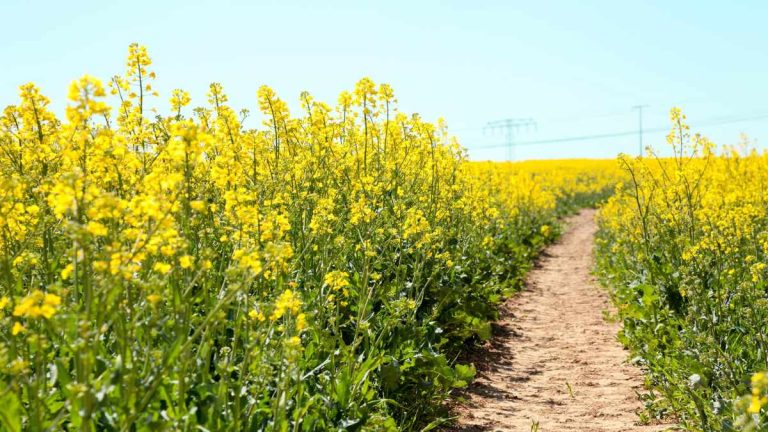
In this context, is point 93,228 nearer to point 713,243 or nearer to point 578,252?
point 713,243

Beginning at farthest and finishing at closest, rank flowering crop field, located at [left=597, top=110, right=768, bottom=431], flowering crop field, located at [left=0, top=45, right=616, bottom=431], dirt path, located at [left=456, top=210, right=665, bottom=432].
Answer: dirt path, located at [left=456, top=210, right=665, bottom=432], flowering crop field, located at [left=597, top=110, right=768, bottom=431], flowering crop field, located at [left=0, top=45, right=616, bottom=431]

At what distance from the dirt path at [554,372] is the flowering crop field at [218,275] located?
1.21 feet

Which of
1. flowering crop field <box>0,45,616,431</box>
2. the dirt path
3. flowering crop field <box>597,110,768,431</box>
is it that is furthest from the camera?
the dirt path

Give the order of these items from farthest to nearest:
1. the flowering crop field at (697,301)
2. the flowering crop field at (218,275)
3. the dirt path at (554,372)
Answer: the dirt path at (554,372), the flowering crop field at (697,301), the flowering crop field at (218,275)

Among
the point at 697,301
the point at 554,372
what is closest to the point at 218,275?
the point at 697,301

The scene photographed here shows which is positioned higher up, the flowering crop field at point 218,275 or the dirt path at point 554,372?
the flowering crop field at point 218,275

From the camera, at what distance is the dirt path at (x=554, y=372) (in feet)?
15.8

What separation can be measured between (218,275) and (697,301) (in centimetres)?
293

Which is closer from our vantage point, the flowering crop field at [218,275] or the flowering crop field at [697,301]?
the flowering crop field at [218,275]

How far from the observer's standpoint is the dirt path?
482 centimetres

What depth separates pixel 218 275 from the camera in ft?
11.8

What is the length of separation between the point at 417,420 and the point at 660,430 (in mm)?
1519

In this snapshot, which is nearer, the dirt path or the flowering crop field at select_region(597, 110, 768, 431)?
the flowering crop field at select_region(597, 110, 768, 431)

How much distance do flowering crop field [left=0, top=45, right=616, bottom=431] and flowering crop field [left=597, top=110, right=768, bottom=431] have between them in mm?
230
